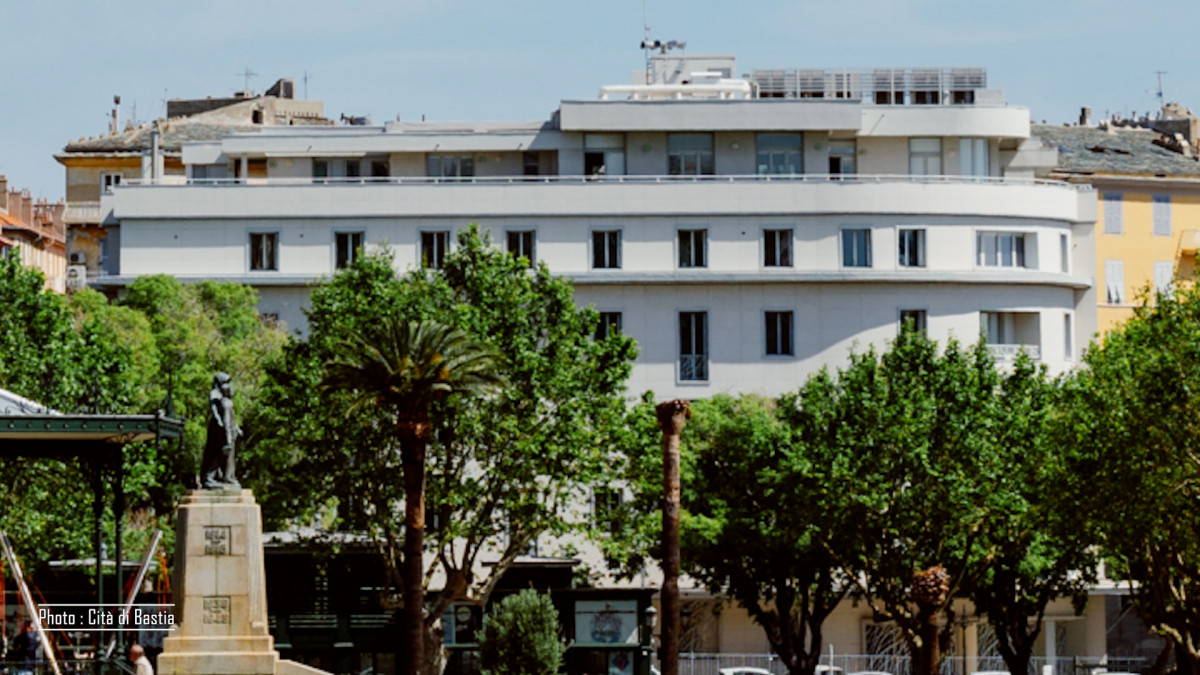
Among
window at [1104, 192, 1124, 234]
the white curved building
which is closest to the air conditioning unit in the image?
the white curved building

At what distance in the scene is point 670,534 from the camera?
5275cm

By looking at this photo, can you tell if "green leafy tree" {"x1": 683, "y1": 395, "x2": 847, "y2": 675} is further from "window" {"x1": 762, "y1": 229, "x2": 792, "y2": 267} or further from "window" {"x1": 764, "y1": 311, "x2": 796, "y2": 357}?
"window" {"x1": 762, "y1": 229, "x2": 792, "y2": 267}

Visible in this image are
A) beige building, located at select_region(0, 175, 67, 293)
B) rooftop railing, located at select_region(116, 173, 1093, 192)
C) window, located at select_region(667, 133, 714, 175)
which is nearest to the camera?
rooftop railing, located at select_region(116, 173, 1093, 192)

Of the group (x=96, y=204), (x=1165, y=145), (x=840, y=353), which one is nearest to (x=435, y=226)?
(x=840, y=353)

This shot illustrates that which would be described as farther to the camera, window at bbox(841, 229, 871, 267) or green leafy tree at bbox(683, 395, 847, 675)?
window at bbox(841, 229, 871, 267)

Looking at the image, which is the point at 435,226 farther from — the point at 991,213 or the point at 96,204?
the point at 96,204

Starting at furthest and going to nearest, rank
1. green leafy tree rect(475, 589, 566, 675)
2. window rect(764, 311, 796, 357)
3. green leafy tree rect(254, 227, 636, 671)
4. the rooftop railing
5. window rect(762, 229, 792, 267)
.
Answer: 1. the rooftop railing
2. window rect(762, 229, 792, 267)
3. window rect(764, 311, 796, 357)
4. green leafy tree rect(254, 227, 636, 671)
5. green leafy tree rect(475, 589, 566, 675)

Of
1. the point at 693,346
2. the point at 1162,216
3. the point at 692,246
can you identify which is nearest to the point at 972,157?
the point at 692,246

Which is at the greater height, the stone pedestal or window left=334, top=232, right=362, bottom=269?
window left=334, top=232, right=362, bottom=269

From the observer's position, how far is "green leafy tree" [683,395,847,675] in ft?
208

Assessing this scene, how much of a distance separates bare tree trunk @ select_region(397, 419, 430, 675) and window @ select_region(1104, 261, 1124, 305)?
43423mm

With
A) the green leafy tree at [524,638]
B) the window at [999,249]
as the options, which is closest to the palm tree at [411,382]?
the green leafy tree at [524,638]

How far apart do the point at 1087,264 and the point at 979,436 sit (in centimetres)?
1947

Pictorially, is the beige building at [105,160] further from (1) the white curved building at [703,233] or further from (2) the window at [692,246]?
(2) the window at [692,246]
